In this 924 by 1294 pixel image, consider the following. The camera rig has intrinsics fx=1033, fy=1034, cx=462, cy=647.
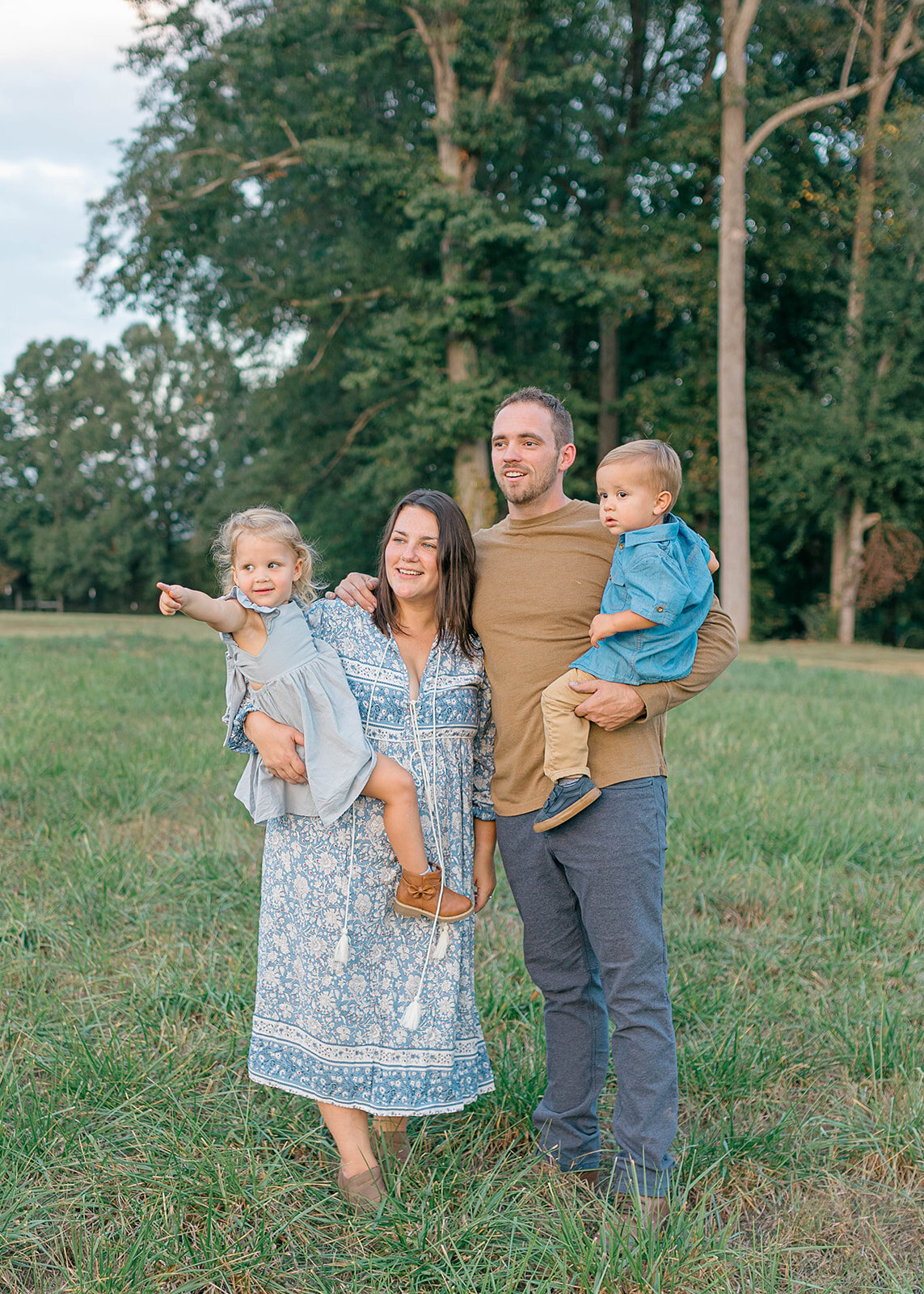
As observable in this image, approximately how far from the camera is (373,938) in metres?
2.88

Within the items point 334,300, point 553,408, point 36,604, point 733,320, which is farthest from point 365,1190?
point 36,604

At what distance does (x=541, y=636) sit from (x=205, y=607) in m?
0.92

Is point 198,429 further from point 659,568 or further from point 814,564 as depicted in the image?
point 659,568

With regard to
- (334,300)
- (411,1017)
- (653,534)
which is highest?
(334,300)

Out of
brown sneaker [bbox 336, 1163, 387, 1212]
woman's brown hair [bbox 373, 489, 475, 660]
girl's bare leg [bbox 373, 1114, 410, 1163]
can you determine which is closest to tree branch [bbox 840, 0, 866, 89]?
woman's brown hair [bbox 373, 489, 475, 660]

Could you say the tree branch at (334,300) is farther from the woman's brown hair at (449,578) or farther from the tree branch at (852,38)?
the woman's brown hair at (449,578)

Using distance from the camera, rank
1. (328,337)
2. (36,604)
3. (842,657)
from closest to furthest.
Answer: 1. (842,657)
2. (328,337)
3. (36,604)

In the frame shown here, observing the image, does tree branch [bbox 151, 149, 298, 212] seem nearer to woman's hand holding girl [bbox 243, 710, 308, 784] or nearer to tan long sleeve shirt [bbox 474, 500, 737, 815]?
tan long sleeve shirt [bbox 474, 500, 737, 815]

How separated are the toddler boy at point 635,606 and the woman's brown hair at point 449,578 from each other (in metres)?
0.37

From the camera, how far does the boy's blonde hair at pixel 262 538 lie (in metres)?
2.81

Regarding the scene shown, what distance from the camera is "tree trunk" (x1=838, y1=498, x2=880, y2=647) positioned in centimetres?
2511

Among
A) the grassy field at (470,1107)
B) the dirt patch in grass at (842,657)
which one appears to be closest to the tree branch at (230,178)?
the dirt patch in grass at (842,657)

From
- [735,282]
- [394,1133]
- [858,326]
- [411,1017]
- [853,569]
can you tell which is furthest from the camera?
[853,569]

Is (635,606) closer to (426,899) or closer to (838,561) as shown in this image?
(426,899)
